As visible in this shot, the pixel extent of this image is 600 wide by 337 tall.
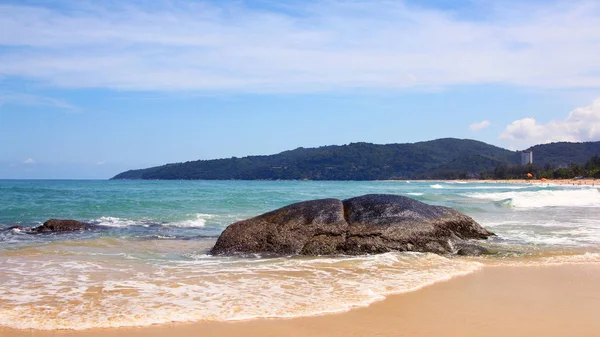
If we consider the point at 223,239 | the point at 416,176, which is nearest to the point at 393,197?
the point at 223,239

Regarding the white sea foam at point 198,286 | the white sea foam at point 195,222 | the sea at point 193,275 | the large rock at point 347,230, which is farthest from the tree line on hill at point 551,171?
the white sea foam at point 198,286

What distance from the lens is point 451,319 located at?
5.96 m

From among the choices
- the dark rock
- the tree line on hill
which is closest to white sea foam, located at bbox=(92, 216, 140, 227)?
the dark rock

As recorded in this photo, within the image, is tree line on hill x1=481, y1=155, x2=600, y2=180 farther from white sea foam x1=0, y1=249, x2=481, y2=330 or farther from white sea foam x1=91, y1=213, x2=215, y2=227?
white sea foam x1=0, y1=249, x2=481, y2=330

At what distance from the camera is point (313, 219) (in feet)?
37.5

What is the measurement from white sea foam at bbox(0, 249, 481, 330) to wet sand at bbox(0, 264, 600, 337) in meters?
0.27

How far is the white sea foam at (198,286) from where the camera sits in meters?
6.20

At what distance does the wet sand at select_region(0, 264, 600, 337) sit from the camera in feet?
18.1

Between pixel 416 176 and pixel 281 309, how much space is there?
155 metres

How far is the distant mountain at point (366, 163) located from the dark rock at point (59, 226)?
134867 millimetres

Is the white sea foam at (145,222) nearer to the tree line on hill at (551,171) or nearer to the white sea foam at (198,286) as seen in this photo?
the white sea foam at (198,286)

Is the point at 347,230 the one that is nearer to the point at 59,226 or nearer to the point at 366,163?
the point at 59,226

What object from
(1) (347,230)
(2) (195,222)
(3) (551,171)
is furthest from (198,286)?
(3) (551,171)

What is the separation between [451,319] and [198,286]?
11.6ft
